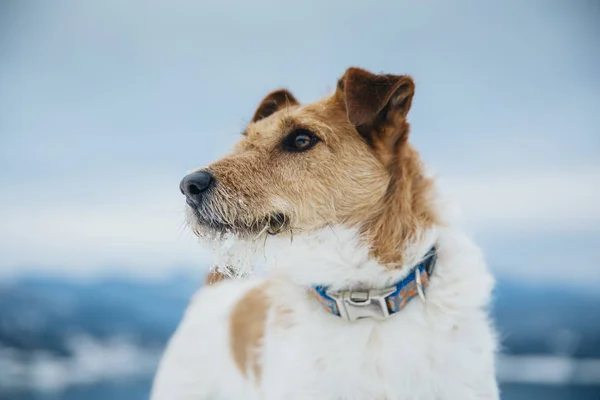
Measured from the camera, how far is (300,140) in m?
2.62

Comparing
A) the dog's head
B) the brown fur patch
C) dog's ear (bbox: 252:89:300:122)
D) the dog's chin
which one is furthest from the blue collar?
dog's ear (bbox: 252:89:300:122)

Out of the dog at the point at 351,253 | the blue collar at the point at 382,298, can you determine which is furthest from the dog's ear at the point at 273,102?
the blue collar at the point at 382,298

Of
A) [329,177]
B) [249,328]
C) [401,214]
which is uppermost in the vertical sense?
[329,177]

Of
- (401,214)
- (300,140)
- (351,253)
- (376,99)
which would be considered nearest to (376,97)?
(376,99)

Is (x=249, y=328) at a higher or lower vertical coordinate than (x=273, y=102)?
lower

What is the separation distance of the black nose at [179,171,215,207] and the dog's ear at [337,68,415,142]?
0.81 m

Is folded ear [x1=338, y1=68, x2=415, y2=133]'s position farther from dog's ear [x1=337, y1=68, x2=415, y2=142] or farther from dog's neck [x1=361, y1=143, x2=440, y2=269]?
dog's neck [x1=361, y1=143, x2=440, y2=269]

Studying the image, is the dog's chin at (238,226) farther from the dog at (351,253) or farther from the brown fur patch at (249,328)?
the brown fur patch at (249,328)

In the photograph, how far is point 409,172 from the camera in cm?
260

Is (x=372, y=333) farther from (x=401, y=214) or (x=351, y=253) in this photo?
(x=401, y=214)

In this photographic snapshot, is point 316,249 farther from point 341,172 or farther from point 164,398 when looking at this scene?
point 164,398

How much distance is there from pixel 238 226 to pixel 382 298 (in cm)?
77

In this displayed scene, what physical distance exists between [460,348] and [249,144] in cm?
153

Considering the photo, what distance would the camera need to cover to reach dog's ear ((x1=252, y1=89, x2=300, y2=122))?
3496mm
